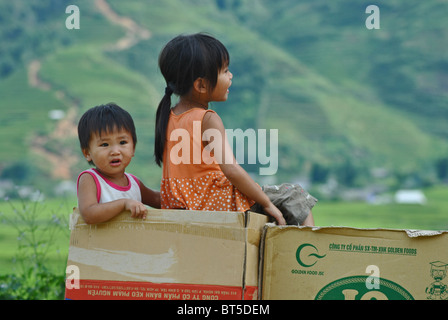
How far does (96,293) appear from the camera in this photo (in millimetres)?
1598

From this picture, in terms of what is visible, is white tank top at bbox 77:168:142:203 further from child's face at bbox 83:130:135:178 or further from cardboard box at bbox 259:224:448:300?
cardboard box at bbox 259:224:448:300

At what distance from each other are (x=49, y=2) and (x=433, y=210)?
9.36 metres

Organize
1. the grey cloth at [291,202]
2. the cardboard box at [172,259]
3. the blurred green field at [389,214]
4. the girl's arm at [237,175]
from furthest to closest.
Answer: the blurred green field at [389,214] → the grey cloth at [291,202] → the girl's arm at [237,175] → the cardboard box at [172,259]

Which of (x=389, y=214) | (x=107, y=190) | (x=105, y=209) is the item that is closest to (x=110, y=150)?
(x=107, y=190)

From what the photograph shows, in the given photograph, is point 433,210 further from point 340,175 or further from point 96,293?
point 96,293

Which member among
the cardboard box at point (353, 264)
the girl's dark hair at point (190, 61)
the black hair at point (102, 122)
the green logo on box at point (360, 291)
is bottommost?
the green logo on box at point (360, 291)

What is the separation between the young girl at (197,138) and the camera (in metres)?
1.76

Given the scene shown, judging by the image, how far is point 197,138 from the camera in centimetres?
178

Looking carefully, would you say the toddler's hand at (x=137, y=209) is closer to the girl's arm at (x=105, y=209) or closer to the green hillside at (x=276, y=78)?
the girl's arm at (x=105, y=209)

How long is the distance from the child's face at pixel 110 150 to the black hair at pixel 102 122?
0.01 metres

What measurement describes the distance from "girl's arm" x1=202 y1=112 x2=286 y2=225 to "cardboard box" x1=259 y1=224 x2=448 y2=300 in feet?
0.45

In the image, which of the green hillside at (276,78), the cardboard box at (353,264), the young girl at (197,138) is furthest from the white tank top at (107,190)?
the green hillside at (276,78)

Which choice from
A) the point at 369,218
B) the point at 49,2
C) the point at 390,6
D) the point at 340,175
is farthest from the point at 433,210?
the point at 49,2

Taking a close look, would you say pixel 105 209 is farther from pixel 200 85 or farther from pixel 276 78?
pixel 276 78
